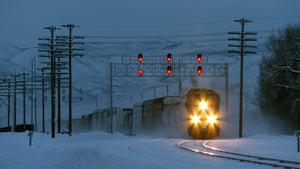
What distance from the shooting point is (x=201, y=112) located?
33.9m

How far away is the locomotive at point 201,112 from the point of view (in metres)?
33.9

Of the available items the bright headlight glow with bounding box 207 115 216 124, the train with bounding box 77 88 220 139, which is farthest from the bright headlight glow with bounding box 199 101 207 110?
the bright headlight glow with bounding box 207 115 216 124

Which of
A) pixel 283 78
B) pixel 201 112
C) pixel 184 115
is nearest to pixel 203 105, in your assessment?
A: pixel 201 112

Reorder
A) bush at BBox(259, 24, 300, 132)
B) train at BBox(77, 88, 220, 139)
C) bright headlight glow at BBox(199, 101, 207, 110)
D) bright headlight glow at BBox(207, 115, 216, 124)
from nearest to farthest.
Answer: bright headlight glow at BBox(199, 101, 207, 110) → train at BBox(77, 88, 220, 139) → bright headlight glow at BBox(207, 115, 216, 124) → bush at BBox(259, 24, 300, 132)

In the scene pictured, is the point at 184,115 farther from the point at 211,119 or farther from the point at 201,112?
the point at 211,119

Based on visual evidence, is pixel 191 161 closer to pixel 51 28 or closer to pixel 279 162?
pixel 279 162

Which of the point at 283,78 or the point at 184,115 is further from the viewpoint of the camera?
the point at 283,78

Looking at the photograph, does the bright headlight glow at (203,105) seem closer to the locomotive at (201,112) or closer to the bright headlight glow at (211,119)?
the locomotive at (201,112)

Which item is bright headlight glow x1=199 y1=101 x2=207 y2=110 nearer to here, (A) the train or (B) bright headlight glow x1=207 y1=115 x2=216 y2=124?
(A) the train

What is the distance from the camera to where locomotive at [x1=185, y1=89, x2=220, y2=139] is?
111 ft

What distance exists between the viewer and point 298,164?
12.8 m

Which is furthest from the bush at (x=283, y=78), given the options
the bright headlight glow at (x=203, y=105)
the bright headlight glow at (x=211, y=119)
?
the bright headlight glow at (x=203, y=105)

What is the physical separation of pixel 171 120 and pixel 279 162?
2391 centimetres

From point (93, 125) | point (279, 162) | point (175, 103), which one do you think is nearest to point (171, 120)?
point (175, 103)
